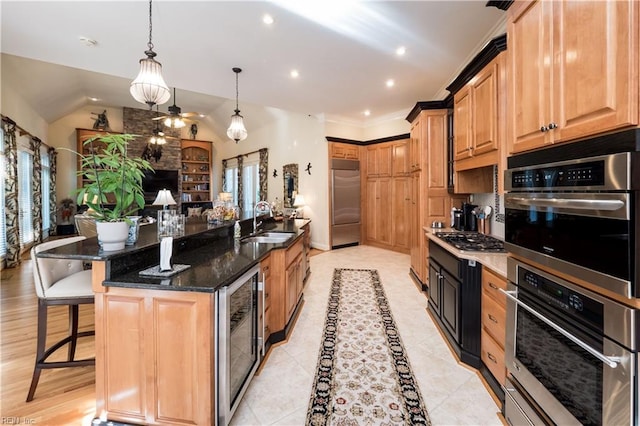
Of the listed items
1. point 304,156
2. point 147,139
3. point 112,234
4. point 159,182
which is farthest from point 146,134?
point 112,234

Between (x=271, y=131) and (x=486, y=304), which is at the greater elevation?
(x=271, y=131)

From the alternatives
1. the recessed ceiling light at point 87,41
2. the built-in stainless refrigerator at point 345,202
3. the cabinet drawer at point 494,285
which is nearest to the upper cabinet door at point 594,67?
the cabinet drawer at point 494,285

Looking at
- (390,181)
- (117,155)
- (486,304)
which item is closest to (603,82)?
(486,304)

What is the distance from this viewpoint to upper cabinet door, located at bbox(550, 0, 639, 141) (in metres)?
0.91

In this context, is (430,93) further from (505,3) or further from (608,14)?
(608,14)

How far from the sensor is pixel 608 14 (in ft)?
3.18

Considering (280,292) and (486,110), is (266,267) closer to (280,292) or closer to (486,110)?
(280,292)

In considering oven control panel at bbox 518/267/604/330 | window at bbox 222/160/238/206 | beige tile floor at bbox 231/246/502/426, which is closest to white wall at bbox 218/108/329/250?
window at bbox 222/160/238/206

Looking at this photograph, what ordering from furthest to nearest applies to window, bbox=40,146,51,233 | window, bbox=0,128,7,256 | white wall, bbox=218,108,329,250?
window, bbox=40,146,51,233 → white wall, bbox=218,108,329,250 → window, bbox=0,128,7,256

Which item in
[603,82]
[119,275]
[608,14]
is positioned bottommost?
[119,275]

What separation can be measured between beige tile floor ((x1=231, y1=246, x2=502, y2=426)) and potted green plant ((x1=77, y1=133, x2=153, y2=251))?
1.39 m

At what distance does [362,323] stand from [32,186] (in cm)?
813

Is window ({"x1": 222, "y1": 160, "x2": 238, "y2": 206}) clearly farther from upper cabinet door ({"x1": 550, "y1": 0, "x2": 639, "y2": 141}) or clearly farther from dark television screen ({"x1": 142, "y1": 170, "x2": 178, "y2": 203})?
upper cabinet door ({"x1": 550, "y1": 0, "x2": 639, "y2": 141})

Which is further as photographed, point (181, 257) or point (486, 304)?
point (181, 257)
